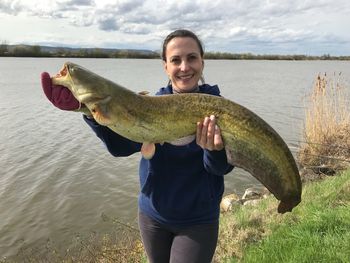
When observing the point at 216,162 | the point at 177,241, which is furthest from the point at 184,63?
the point at 177,241

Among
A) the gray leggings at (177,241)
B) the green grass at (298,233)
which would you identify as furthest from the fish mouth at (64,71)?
the green grass at (298,233)

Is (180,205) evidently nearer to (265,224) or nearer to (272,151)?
(272,151)

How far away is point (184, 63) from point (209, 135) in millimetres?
732

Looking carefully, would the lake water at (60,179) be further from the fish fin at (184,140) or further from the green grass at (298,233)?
the fish fin at (184,140)

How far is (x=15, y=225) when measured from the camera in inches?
344

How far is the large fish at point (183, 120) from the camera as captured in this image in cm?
272

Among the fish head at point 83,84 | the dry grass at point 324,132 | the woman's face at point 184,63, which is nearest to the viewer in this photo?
the fish head at point 83,84

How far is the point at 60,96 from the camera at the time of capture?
278 centimetres

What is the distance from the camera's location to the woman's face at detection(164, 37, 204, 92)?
3.26m

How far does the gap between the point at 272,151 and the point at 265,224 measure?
3188 mm

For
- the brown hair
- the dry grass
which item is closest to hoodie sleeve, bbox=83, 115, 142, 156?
the brown hair

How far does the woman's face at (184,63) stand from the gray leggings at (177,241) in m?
1.08

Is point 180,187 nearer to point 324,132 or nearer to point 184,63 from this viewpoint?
point 184,63

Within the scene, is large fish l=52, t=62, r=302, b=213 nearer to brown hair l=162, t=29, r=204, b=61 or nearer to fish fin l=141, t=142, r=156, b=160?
fish fin l=141, t=142, r=156, b=160
